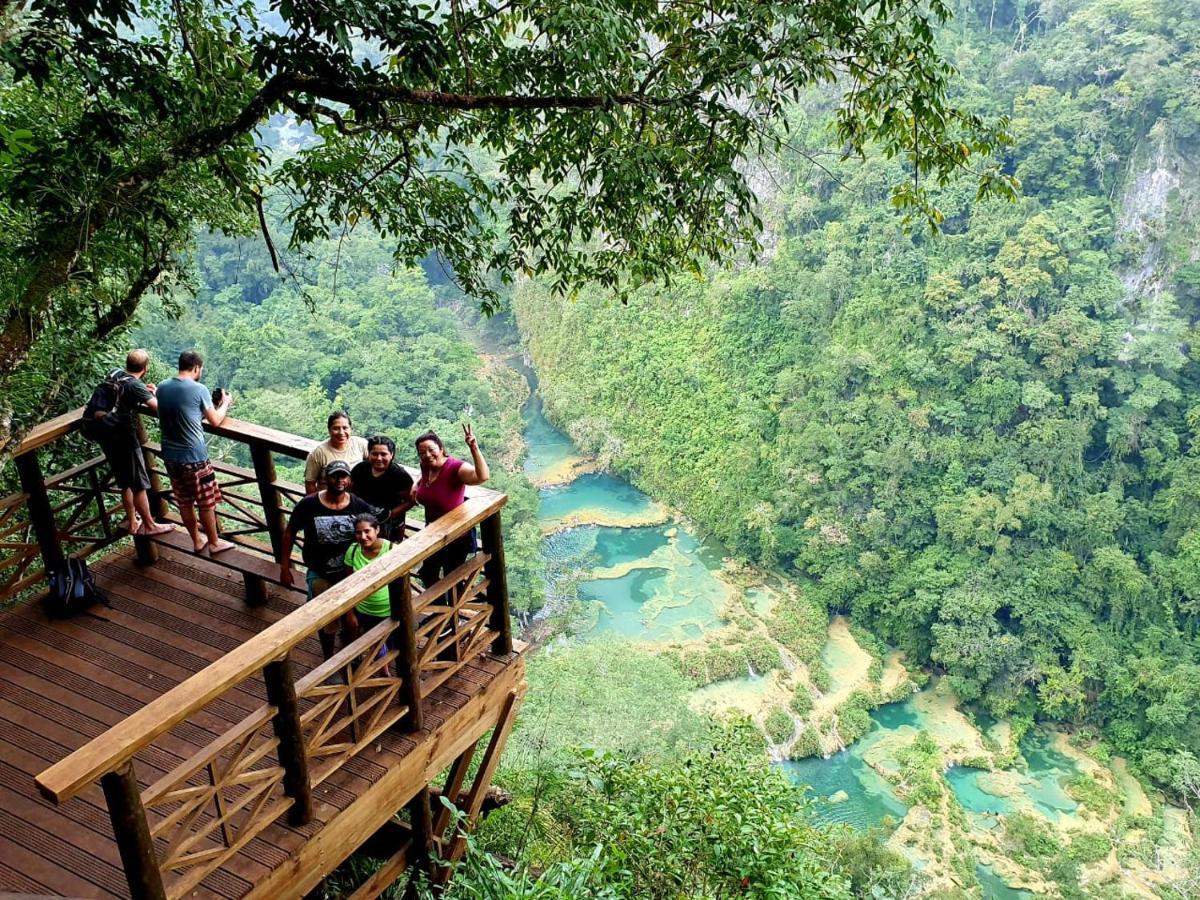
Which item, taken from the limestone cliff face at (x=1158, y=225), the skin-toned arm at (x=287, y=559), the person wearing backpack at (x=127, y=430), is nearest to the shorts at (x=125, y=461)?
the person wearing backpack at (x=127, y=430)

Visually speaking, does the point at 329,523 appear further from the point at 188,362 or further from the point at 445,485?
the point at 188,362

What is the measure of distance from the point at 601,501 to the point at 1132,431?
12718 millimetres

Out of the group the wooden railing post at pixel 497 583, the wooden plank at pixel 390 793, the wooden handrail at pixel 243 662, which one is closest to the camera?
the wooden handrail at pixel 243 662

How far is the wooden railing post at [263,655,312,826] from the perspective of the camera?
2434 millimetres

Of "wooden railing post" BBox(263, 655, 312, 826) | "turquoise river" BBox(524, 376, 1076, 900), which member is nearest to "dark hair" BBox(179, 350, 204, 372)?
"wooden railing post" BBox(263, 655, 312, 826)

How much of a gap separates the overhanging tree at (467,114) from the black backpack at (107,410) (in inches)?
11.6

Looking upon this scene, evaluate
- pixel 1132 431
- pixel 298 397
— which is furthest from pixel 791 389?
pixel 298 397

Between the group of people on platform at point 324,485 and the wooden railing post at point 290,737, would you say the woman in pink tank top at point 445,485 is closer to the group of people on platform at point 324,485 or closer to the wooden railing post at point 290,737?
the group of people on platform at point 324,485

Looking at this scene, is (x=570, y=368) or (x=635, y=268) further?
(x=570, y=368)

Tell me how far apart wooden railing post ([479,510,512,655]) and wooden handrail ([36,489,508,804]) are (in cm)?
10

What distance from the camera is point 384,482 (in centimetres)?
327

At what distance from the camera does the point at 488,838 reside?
5637mm

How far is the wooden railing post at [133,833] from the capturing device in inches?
79.7

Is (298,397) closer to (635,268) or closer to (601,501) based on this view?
(601,501)
